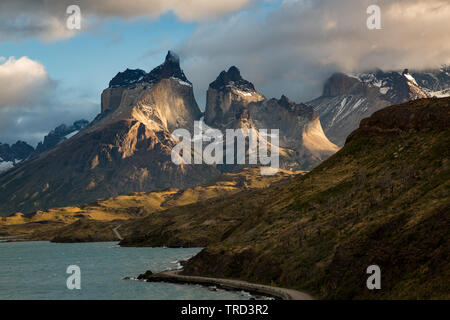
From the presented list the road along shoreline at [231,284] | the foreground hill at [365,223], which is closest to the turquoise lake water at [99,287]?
the road along shoreline at [231,284]

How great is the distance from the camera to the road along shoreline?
9720cm

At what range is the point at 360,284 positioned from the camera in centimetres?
8806

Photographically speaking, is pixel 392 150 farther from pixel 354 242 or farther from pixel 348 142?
pixel 354 242

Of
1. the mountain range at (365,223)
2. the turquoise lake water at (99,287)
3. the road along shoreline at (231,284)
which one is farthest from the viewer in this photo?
the turquoise lake water at (99,287)

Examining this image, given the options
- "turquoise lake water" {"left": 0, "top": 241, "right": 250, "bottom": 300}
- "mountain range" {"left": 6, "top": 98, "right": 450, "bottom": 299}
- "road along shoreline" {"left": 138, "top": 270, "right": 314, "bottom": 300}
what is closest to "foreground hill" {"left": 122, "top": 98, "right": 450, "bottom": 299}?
"mountain range" {"left": 6, "top": 98, "right": 450, "bottom": 299}

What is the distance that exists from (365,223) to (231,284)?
29119mm

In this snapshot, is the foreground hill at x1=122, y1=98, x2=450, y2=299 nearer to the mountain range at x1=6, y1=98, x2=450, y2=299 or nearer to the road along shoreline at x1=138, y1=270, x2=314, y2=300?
the mountain range at x1=6, y1=98, x2=450, y2=299

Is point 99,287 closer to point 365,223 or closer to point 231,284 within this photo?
point 231,284

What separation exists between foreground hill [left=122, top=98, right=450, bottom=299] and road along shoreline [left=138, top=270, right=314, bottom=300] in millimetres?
3453

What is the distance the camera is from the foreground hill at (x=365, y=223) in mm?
A: 85250

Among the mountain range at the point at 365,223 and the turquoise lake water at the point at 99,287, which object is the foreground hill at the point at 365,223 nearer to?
the mountain range at the point at 365,223

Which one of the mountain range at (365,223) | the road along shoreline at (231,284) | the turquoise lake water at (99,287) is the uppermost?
the mountain range at (365,223)

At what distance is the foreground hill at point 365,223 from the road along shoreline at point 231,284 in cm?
345
